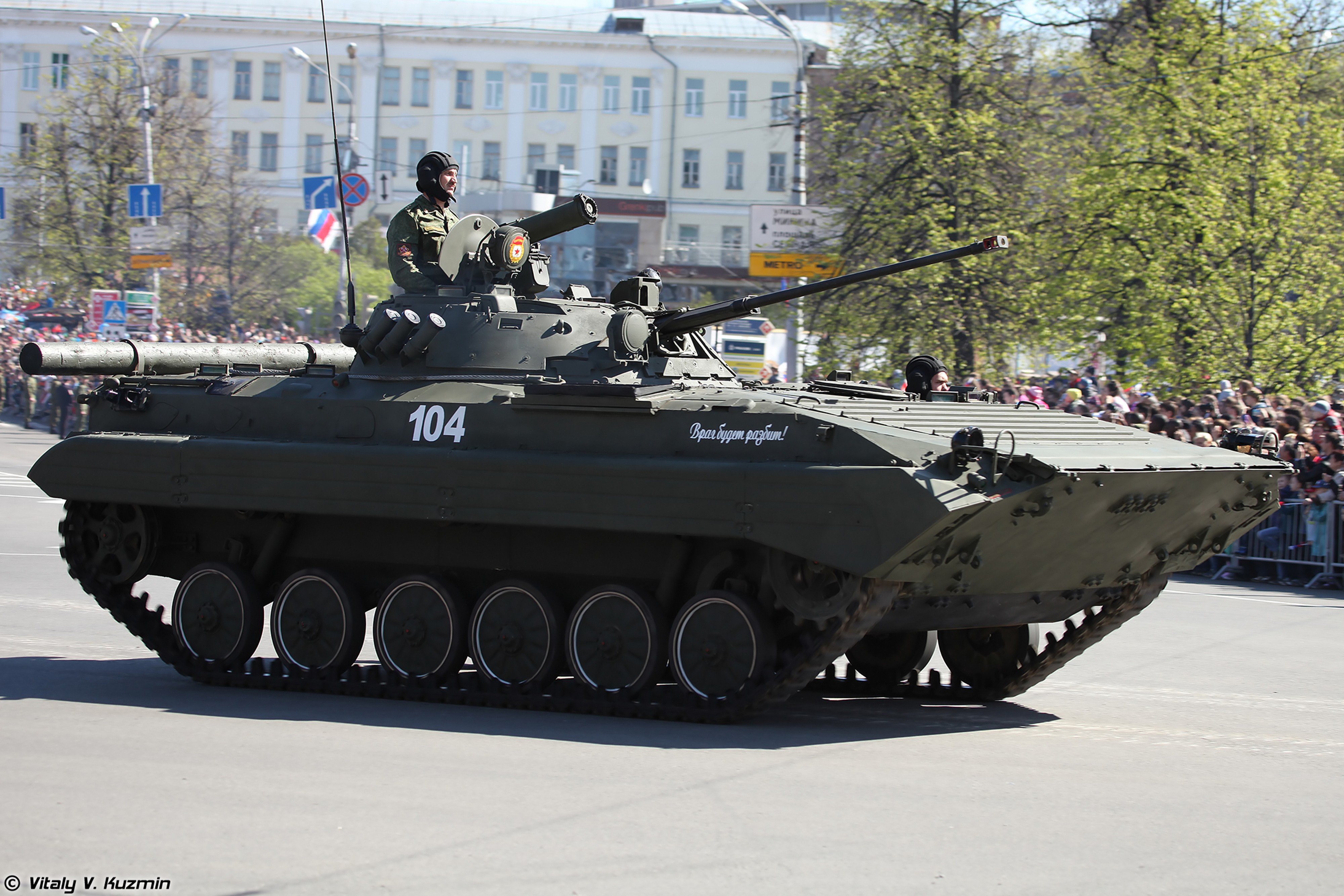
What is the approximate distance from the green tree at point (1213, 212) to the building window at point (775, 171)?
52.3m

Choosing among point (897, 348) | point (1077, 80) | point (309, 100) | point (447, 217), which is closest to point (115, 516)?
point (447, 217)

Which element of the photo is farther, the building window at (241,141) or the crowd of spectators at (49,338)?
the building window at (241,141)

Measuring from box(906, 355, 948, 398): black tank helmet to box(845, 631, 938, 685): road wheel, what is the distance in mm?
1759

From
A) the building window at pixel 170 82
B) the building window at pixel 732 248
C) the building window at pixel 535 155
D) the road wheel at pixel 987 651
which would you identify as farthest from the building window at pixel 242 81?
the road wheel at pixel 987 651

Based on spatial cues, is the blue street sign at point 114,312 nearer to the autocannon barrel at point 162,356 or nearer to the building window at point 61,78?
the building window at point 61,78

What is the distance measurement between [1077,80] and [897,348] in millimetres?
8937

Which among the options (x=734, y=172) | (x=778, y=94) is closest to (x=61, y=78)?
(x=734, y=172)

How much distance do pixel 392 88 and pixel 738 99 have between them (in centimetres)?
1652

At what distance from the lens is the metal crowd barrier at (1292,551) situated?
1789 centimetres

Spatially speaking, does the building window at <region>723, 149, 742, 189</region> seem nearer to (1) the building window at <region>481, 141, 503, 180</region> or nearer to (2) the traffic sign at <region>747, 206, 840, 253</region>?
(1) the building window at <region>481, 141, 503, 180</region>

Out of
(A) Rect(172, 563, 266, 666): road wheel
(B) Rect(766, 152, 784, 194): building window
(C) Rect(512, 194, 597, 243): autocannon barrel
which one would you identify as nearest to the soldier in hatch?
(C) Rect(512, 194, 597, 243): autocannon barrel

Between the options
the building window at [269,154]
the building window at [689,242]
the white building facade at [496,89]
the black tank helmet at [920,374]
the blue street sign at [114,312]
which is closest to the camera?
the black tank helmet at [920,374]

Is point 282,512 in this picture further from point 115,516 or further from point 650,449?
point 650,449

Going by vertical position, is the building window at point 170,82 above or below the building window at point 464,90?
below
